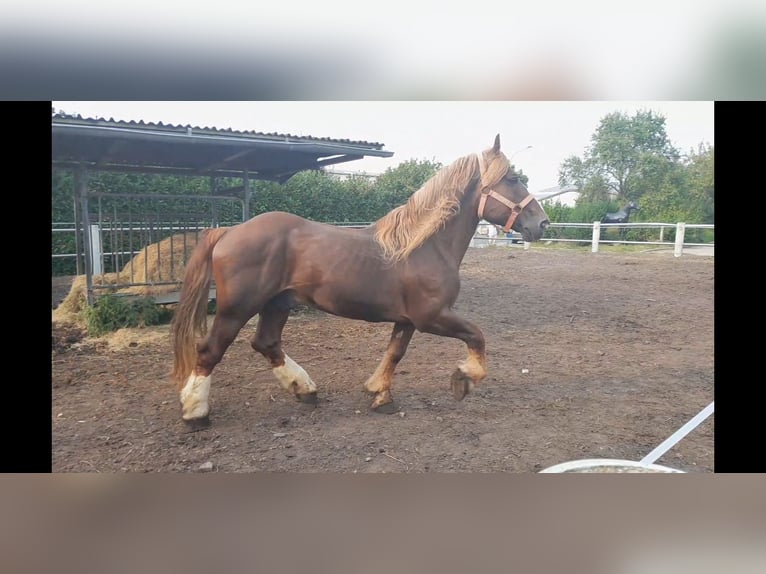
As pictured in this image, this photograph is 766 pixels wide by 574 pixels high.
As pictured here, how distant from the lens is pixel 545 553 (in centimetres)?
245

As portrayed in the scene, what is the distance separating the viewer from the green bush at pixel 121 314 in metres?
2.81

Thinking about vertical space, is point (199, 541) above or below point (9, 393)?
below

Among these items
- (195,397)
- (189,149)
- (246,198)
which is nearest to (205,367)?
(195,397)

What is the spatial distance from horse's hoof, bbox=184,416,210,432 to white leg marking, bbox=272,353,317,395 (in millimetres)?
490

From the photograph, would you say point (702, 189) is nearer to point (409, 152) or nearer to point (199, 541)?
point (409, 152)

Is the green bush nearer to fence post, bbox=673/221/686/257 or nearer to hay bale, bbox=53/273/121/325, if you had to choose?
hay bale, bbox=53/273/121/325

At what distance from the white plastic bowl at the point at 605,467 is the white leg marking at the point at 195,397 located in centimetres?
203

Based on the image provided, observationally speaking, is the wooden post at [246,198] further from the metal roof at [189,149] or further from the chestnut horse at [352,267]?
the chestnut horse at [352,267]

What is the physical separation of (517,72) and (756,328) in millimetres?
2259

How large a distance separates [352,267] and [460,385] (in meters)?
0.99

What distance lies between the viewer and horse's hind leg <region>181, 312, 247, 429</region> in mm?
2701

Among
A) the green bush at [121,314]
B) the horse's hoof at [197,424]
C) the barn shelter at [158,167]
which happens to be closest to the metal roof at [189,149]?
the barn shelter at [158,167]

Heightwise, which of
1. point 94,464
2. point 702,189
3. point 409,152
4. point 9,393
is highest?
point 409,152

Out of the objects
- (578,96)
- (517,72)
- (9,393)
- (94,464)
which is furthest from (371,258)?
(9,393)
